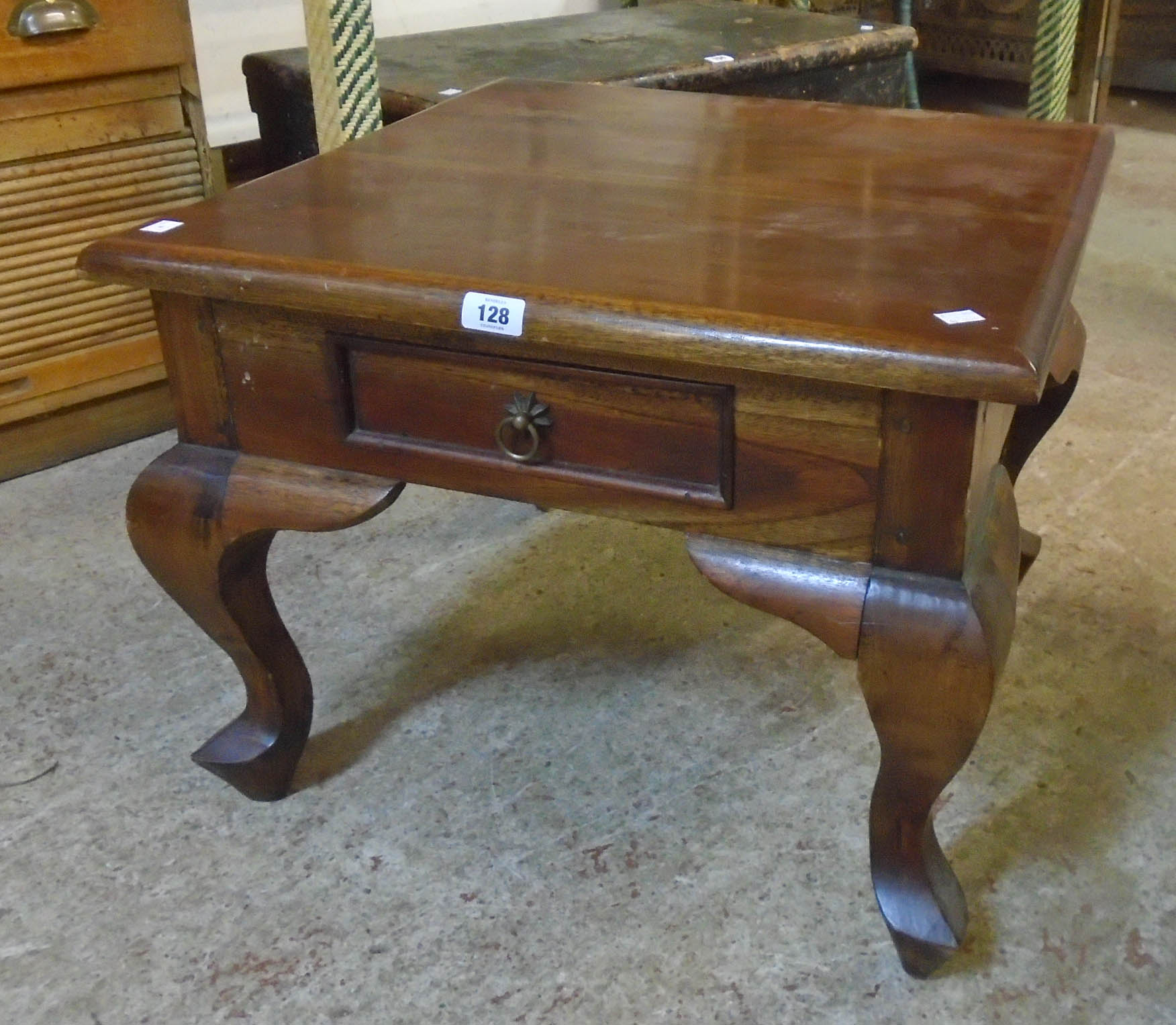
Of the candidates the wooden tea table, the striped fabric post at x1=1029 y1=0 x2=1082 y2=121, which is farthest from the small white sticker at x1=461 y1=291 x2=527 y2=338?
the striped fabric post at x1=1029 y1=0 x2=1082 y2=121

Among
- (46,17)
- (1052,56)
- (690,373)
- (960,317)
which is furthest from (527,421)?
(1052,56)

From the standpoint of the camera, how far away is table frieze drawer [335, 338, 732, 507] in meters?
0.84

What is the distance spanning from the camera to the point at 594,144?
3.83ft

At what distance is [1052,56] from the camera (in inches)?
81.3

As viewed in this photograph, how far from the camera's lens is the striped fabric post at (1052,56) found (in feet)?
6.66

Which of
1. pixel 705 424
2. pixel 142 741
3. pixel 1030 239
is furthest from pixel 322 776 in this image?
pixel 1030 239

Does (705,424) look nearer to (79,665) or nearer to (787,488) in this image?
(787,488)

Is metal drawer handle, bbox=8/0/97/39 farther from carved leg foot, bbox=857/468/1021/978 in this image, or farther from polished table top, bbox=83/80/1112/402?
carved leg foot, bbox=857/468/1021/978

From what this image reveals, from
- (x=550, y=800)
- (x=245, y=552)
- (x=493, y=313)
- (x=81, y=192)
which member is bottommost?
(x=550, y=800)

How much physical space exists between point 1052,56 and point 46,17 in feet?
4.87

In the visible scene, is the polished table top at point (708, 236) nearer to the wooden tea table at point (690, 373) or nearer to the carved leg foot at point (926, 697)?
the wooden tea table at point (690, 373)

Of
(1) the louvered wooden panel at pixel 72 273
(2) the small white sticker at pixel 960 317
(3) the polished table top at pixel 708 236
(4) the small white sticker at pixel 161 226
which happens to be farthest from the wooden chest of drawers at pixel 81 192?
(2) the small white sticker at pixel 960 317

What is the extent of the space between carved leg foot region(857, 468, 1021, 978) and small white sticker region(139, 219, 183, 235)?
22.0 inches

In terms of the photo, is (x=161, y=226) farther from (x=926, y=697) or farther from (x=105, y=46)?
(x=105, y=46)
